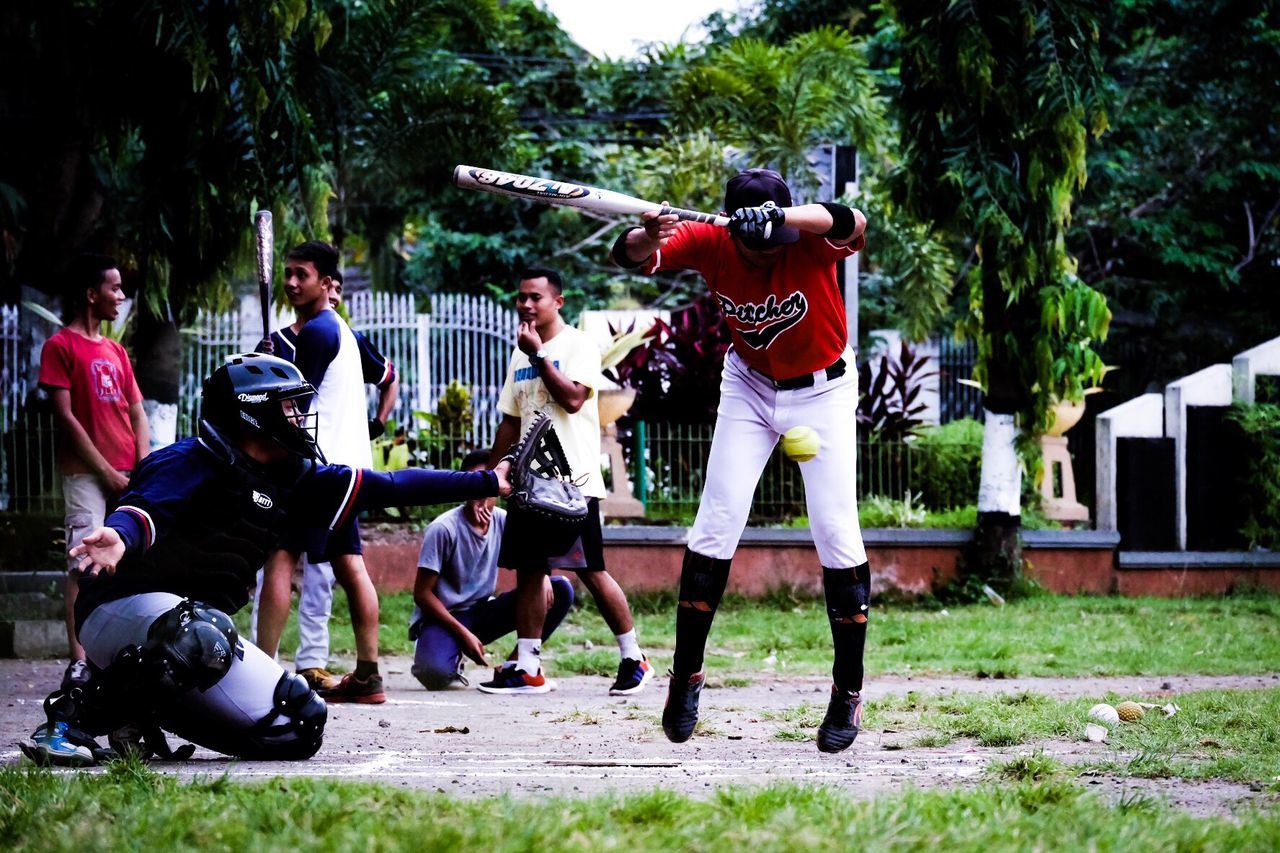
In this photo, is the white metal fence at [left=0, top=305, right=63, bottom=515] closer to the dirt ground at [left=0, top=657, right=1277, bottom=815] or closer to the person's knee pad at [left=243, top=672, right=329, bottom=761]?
the dirt ground at [left=0, top=657, right=1277, bottom=815]

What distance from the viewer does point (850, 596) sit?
597 centimetres

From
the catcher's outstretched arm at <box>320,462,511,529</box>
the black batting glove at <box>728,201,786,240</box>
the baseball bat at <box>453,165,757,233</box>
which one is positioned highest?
the baseball bat at <box>453,165,757,233</box>

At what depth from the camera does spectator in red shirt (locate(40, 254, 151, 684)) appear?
8.14 meters

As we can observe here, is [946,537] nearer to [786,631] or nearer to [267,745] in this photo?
[786,631]

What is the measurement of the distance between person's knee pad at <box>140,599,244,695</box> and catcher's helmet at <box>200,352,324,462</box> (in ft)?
2.14

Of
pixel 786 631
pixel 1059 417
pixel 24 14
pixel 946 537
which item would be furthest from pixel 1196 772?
pixel 24 14

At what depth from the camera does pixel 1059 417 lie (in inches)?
563

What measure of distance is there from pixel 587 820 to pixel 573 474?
4.37 meters

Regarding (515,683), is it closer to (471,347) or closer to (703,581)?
(703,581)

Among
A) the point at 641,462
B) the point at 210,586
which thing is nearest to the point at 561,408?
the point at 210,586

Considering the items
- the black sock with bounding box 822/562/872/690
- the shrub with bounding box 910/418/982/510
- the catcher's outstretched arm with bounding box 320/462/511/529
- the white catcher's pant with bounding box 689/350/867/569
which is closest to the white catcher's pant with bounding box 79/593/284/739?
the catcher's outstretched arm with bounding box 320/462/511/529

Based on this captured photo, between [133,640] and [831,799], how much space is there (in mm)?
2548

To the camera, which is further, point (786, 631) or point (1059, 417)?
point (1059, 417)

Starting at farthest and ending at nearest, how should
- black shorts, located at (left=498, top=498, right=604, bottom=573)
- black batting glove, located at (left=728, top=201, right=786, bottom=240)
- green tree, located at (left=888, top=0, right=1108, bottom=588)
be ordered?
green tree, located at (left=888, top=0, right=1108, bottom=588), black shorts, located at (left=498, top=498, right=604, bottom=573), black batting glove, located at (left=728, top=201, right=786, bottom=240)
